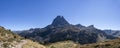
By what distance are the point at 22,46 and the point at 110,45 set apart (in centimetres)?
2284

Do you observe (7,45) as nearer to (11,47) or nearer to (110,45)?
(11,47)

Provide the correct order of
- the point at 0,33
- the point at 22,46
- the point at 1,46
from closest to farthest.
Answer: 1. the point at 1,46
2. the point at 22,46
3. the point at 0,33

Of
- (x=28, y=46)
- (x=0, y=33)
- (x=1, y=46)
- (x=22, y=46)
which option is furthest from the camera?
(x=0, y=33)

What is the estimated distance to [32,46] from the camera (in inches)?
2398

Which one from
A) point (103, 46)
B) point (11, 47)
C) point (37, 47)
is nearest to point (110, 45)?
point (103, 46)

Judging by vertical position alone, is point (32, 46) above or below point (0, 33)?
below

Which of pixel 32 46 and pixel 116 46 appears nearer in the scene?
pixel 116 46

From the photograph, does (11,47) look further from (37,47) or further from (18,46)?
(37,47)

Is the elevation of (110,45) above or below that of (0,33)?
below

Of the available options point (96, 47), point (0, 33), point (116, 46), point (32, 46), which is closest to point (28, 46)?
point (32, 46)

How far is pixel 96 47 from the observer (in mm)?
59969

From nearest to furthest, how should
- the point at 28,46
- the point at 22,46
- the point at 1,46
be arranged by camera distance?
the point at 1,46 < the point at 22,46 < the point at 28,46

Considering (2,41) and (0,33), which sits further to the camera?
(0,33)

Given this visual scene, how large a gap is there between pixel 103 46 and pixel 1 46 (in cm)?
2615
